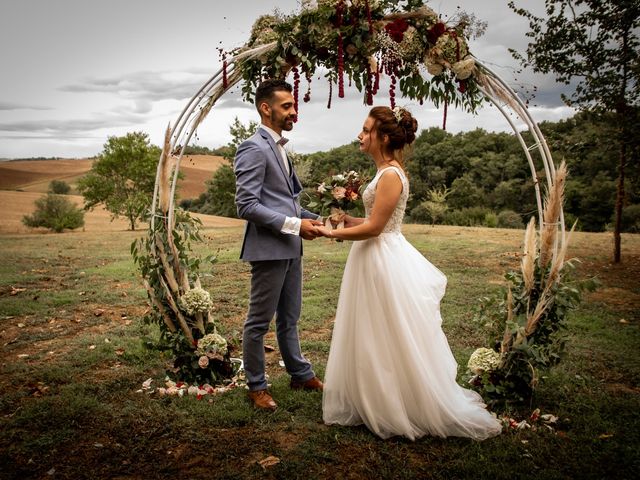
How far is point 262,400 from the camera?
418cm

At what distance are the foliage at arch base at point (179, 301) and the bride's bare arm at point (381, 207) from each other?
1.69 metres

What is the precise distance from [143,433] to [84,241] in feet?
55.8

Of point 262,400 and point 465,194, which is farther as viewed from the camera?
point 465,194


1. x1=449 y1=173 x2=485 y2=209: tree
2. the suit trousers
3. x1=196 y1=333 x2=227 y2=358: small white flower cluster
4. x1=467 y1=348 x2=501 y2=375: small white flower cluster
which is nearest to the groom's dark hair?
the suit trousers

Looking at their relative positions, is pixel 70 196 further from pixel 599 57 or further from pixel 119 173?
pixel 599 57

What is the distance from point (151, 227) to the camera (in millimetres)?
4445

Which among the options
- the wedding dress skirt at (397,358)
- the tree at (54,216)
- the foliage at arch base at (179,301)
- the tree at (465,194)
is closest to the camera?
the wedding dress skirt at (397,358)

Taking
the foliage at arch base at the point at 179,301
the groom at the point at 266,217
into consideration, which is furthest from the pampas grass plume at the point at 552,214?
the foliage at arch base at the point at 179,301

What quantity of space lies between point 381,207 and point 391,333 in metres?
1.01

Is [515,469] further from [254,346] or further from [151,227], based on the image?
[151,227]

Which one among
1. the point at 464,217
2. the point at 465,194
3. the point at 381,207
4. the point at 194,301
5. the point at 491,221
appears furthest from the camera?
the point at 465,194

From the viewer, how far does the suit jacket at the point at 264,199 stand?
12.6 feet

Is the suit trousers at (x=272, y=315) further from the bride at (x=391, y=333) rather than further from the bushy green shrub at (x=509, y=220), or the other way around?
the bushy green shrub at (x=509, y=220)

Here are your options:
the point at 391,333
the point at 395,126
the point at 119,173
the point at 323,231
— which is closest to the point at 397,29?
the point at 395,126
